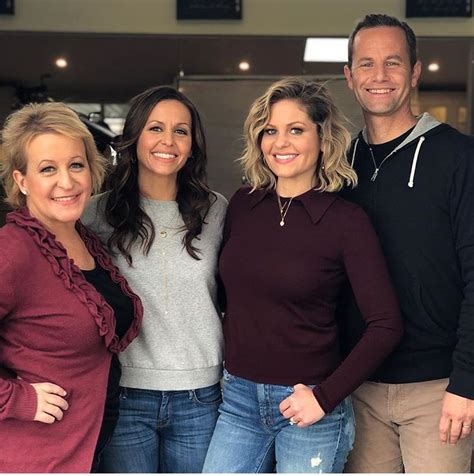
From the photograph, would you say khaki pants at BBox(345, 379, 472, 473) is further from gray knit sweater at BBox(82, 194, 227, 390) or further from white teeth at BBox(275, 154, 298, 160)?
white teeth at BBox(275, 154, 298, 160)

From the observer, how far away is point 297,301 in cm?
178

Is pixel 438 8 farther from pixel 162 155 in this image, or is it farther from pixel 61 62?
pixel 162 155

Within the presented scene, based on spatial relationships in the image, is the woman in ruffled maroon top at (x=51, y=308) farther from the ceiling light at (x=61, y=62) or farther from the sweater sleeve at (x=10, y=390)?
the ceiling light at (x=61, y=62)

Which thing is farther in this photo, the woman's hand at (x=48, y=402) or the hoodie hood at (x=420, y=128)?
the hoodie hood at (x=420, y=128)

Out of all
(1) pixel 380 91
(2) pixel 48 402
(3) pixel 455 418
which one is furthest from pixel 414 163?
(2) pixel 48 402

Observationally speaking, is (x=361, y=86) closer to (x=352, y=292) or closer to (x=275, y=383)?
(x=352, y=292)

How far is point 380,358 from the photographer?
5.66 feet

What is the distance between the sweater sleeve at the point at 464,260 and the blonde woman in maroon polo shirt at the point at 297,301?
189 mm

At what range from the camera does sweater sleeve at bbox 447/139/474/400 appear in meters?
1.76

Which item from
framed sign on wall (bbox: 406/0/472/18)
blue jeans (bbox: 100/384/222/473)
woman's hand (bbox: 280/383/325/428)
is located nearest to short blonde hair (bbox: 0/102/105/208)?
blue jeans (bbox: 100/384/222/473)

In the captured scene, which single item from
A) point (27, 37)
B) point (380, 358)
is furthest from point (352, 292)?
point (27, 37)

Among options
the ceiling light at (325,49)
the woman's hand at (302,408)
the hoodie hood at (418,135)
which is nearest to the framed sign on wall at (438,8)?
the ceiling light at (325,49)

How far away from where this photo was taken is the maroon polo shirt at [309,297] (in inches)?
67.9

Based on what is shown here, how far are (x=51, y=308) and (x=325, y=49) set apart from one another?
385cm
